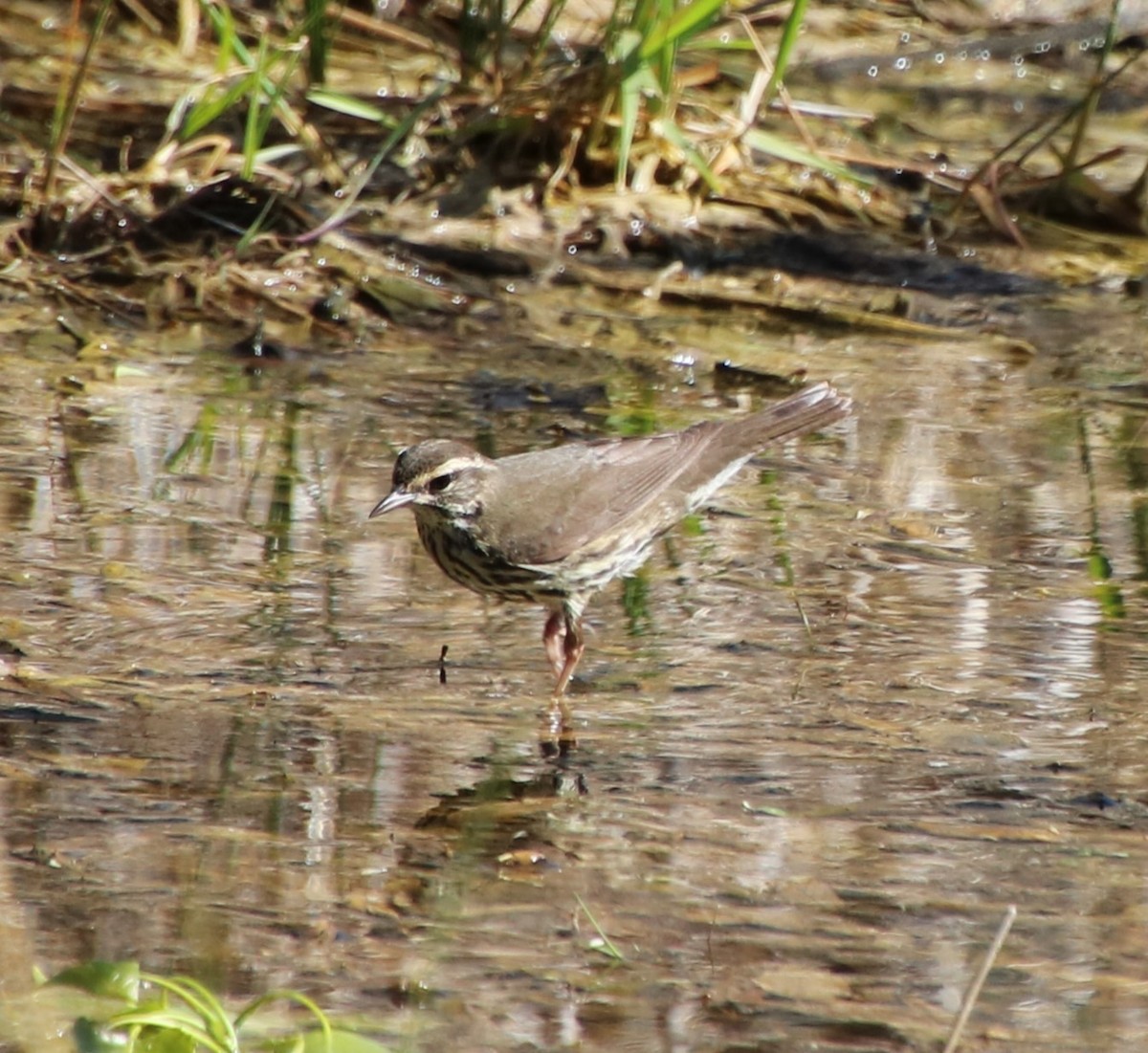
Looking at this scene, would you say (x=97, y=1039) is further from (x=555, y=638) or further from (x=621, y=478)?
(x=621, y=478)

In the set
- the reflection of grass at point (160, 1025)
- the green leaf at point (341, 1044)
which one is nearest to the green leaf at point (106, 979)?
the reflection of grass at point (160, 1025)

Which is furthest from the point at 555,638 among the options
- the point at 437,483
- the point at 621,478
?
the point at 621,478

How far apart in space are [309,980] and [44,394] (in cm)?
492

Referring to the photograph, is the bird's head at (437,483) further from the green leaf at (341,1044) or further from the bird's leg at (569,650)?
the green leaf at (341,1044)

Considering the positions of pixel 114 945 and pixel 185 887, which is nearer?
pixel 114 945

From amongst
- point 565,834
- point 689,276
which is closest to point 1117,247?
point 689,276

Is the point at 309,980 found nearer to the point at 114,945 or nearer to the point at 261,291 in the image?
the point at 114,945

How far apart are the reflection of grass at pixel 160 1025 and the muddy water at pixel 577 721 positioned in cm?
37

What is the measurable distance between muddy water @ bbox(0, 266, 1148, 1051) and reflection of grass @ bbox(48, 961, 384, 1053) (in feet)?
1.20

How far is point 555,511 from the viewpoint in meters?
6.86

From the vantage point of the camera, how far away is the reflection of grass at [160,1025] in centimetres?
360

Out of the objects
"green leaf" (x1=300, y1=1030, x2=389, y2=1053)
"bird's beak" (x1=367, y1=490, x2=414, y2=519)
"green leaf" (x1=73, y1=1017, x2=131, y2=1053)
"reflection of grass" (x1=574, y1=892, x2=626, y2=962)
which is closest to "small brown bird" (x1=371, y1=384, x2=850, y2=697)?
"bird's beak" (x1=367, y1=490, x2=414, y2=519)

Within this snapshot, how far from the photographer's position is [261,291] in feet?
32.5

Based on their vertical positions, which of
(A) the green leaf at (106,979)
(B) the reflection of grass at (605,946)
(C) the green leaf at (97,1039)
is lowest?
(B) the reflection of grass at (605,946)
